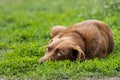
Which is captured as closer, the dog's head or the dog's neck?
the dog's head

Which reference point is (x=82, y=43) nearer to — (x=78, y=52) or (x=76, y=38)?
(x=76, y=38)

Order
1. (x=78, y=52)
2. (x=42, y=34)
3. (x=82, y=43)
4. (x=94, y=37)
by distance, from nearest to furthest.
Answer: (x=78, y=52) < (x=82, y=43) < (x=94, y=37) < (x=42, y=34)

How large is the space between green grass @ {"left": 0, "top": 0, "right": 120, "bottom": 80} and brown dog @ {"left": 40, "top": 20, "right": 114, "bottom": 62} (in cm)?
14

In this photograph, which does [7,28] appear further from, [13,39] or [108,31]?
[108,31]

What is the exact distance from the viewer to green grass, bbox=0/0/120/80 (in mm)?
8414

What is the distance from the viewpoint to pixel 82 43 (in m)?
8.98

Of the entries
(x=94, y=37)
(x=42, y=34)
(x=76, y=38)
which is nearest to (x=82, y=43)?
(x=76, y=38)

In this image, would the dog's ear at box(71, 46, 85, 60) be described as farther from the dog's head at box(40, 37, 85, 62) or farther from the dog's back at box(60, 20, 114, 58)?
the dog's back at box(60, 20, 114, 58)

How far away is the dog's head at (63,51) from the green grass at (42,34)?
127 mm

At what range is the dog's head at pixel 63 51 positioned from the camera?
28.5 ft

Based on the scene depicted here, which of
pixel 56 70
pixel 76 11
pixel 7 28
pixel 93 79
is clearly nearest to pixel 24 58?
pixel 56 70

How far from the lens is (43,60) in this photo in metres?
8.69

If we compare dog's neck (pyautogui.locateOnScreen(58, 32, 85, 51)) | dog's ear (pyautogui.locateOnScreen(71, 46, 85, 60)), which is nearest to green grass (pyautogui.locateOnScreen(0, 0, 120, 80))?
dog's ear (pyautogui.locateOnScreen(71, 46, 85, 60))

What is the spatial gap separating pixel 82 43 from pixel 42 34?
2.77 meters
